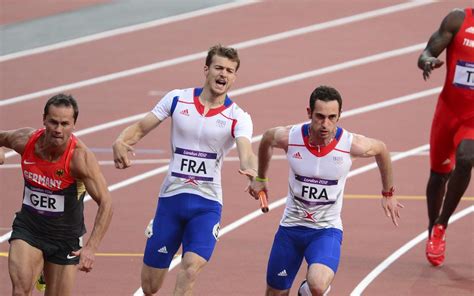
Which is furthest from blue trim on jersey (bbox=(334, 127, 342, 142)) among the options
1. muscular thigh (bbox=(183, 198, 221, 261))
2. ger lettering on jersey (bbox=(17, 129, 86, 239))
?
ger lettering on jersey (bbox=(17, 129, 86, 239))

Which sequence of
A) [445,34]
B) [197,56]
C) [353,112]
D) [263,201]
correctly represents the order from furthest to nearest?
[197,56] → [353,112] → [445,34] → [263,201]

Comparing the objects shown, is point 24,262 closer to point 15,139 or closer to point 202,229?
point 15,139

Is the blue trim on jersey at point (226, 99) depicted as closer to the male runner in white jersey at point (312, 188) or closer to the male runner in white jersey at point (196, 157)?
the male runner in white jersey at point (196, 157)

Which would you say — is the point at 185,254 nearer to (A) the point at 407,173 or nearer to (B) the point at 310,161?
(B) the point at 310,161

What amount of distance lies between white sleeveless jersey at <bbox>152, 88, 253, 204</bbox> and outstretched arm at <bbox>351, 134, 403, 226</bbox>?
96 cm

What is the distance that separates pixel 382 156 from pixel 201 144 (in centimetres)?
157

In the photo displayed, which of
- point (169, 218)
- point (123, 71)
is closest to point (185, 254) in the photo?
point (169, 218)

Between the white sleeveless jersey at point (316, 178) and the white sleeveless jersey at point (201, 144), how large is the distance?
0.52m

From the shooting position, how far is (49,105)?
974 cm

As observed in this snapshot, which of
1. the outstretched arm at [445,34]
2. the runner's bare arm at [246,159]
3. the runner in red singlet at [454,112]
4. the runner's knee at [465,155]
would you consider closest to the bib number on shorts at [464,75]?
the runner in red singlet at [454,112]

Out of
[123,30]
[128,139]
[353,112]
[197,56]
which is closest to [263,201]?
[128,139]

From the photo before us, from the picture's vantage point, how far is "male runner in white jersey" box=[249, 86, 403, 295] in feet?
34.1

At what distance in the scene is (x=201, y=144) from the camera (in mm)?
10773

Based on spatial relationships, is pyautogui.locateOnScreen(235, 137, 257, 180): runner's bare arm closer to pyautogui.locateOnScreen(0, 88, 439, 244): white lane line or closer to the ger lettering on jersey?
the ger lettering on jersey
